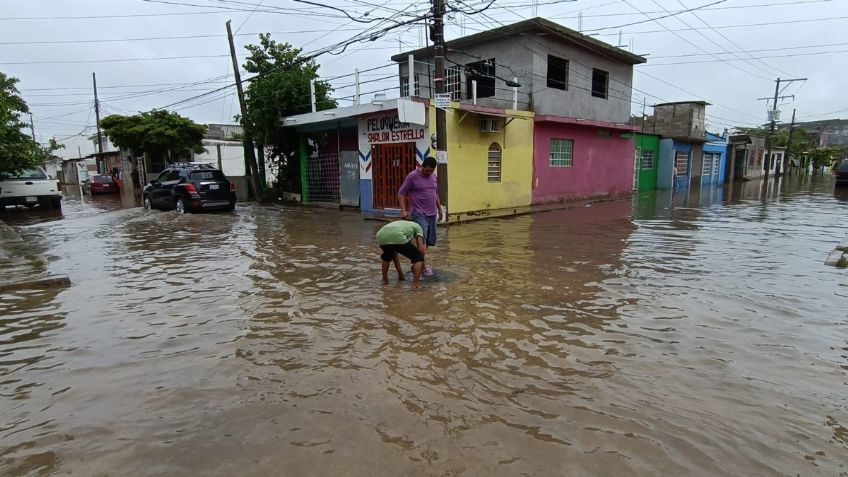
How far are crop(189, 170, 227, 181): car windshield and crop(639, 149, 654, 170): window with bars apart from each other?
69.1ft

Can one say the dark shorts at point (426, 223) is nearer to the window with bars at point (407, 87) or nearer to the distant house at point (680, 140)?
the window with bars at point (407, 87)

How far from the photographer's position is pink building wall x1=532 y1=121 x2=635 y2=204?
58.0 feet

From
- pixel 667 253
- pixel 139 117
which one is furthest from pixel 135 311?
pixel 139 117

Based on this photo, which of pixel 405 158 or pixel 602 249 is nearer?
pixel 602 249

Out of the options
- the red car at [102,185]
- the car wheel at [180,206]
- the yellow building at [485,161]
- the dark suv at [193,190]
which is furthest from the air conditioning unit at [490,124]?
the red car at [102,185]

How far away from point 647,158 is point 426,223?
23.8 m

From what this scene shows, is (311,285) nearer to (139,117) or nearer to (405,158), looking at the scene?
(405,158)

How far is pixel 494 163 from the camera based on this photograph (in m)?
15.6

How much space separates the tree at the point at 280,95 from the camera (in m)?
17.5

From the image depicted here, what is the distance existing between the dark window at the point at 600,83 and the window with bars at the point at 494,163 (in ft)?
25.4

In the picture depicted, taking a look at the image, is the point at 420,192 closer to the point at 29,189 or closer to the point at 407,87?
the point at 407,87

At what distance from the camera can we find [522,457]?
8.85 ft

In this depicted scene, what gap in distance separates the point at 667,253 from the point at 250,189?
1700cm

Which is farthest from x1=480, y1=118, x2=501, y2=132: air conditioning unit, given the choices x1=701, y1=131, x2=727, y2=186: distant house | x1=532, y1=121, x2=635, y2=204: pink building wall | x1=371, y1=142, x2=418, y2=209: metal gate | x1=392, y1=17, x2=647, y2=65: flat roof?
x1=701, y1=131, x2=727, y2=186: distant house
